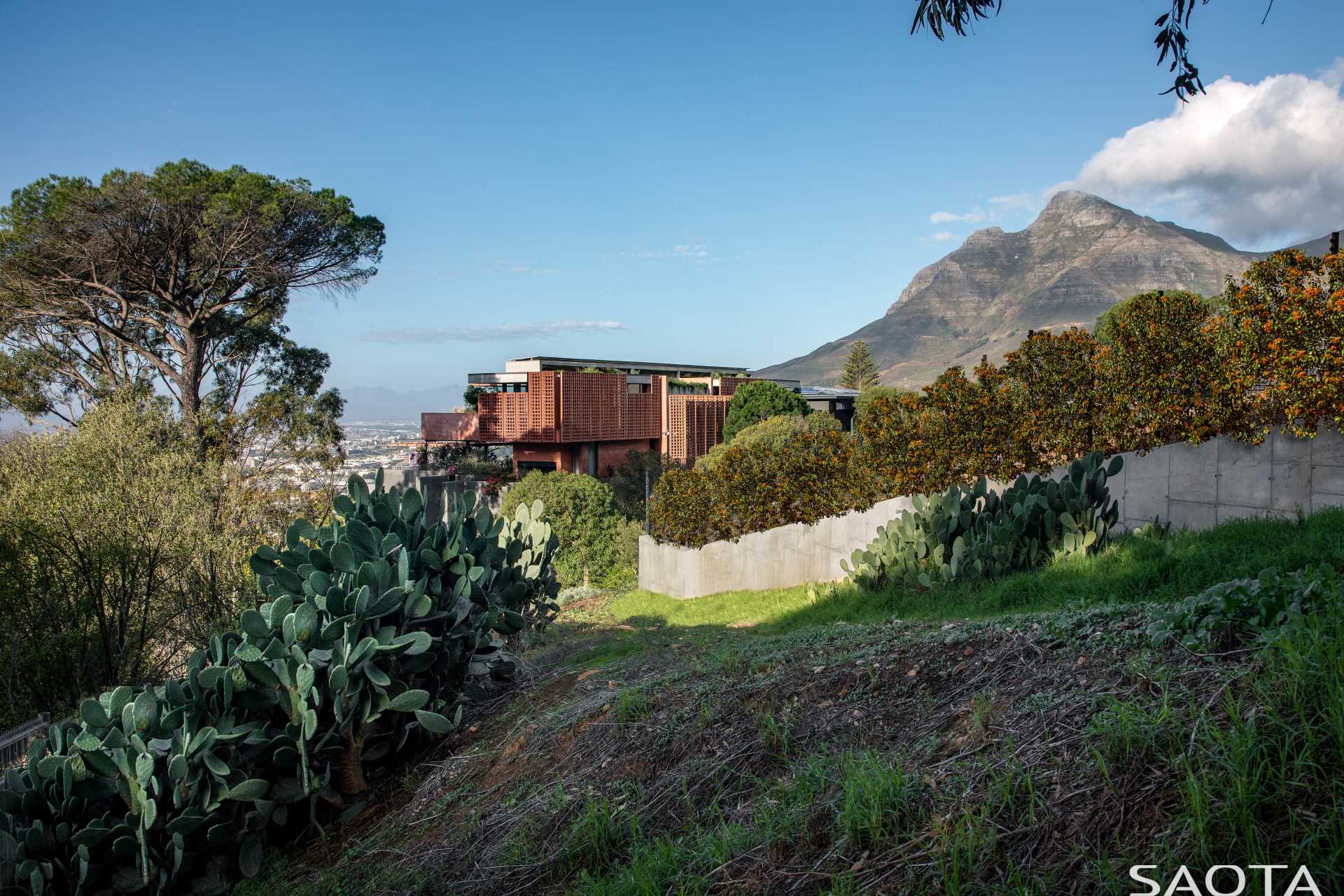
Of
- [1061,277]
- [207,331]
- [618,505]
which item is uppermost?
[1061,277]

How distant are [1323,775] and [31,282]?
27.0 metres

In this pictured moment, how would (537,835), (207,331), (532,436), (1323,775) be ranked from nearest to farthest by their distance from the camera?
(1323,775) → (537,835) → (207,331) → (532,436)

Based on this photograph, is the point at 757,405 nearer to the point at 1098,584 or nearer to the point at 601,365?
the point at 601,365

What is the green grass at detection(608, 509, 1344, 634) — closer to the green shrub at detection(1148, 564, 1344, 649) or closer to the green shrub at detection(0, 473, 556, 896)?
the green shrub at detection(1148, 564, 1344, 649)

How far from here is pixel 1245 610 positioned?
2992mm

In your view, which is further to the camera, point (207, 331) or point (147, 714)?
point (207, 331)

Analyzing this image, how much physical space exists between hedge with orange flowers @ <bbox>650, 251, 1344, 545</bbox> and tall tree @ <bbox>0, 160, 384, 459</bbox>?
17.7 meters

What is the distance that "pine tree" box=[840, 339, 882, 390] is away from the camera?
63162 mm

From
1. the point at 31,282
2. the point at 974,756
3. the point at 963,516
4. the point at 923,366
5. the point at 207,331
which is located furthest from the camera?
the point at 923,366

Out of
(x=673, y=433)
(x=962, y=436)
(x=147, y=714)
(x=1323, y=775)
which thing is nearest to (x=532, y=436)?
(x=673, y=433)

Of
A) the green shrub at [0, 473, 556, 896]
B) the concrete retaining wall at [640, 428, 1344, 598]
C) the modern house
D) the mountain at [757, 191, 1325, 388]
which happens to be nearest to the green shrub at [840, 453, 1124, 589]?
the concrete retaining wall at [640, 428, 1344, 598]

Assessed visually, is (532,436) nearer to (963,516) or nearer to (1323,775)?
(963,516)

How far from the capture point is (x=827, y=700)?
356cm
